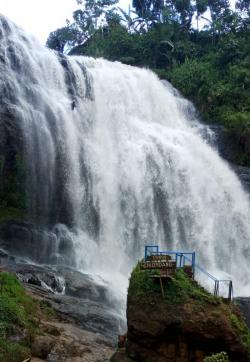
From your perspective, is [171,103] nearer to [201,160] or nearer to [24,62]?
[201,160]

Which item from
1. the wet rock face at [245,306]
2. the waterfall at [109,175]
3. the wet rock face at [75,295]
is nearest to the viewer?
the wet rock face at [75,295]

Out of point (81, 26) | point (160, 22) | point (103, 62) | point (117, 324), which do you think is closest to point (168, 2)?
point (160, 22)

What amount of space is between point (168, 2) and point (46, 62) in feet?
87.8

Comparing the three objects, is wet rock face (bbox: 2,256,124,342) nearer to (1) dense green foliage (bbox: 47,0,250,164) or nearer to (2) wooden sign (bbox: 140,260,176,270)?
(2) wooden sign (bbox: 140,260,176,270)

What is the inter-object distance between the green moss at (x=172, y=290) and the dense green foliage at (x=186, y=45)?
2193 centimetres

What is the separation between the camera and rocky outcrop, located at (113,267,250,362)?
13.0 metres

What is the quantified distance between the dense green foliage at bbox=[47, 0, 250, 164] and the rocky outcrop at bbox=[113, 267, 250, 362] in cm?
2223

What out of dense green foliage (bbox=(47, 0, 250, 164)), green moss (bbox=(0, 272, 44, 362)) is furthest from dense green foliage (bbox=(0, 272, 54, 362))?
dense green foliage (bbox=(47, 0, 250, 164))

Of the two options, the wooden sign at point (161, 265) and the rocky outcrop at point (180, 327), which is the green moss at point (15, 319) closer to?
the rocky outcrop at point (180, 327)

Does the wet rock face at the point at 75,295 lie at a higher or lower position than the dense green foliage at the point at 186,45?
lower

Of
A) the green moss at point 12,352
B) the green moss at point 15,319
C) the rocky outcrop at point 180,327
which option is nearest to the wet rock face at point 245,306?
the rocky outcrop at point 180,327

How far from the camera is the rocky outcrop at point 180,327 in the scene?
42.5ft

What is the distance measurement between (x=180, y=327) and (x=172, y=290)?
0.92m

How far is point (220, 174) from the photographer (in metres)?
31.8
